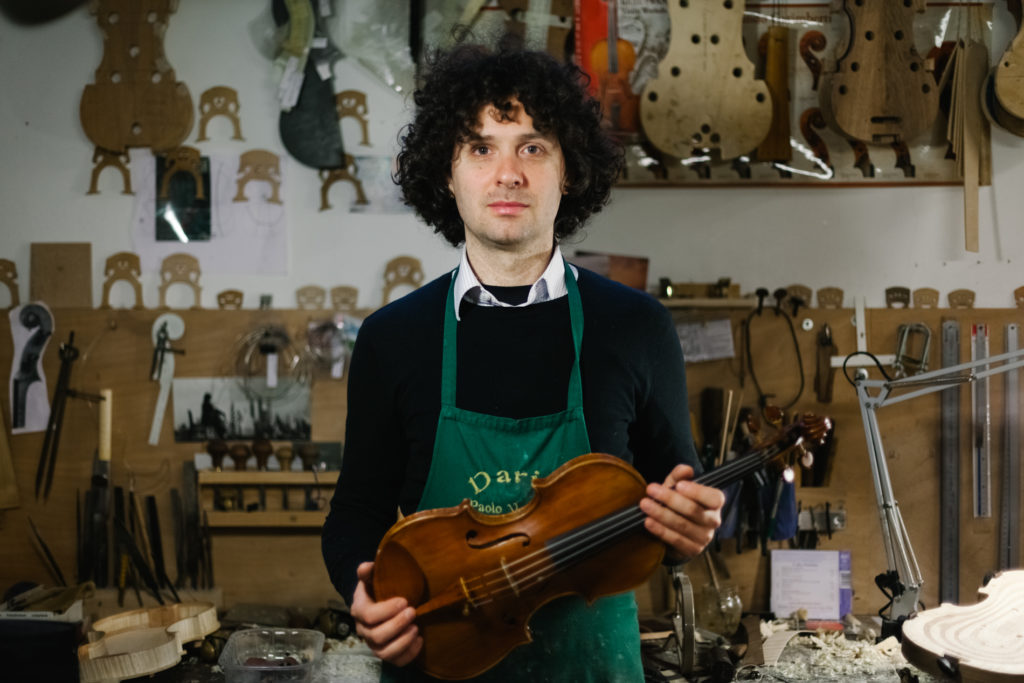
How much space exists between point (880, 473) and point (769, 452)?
91.5 inches

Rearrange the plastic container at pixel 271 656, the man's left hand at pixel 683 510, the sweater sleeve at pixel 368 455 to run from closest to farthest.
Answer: the man's left hand at pixel 683 510 → the sweater sleeve at pixel 368 455 → the plastic container at pixel 271 656

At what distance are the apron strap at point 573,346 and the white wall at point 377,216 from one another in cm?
235

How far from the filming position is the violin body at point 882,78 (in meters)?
4.04

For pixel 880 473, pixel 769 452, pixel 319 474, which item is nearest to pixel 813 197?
pixel 880 473

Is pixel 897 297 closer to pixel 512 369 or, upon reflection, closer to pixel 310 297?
pixel 310 297

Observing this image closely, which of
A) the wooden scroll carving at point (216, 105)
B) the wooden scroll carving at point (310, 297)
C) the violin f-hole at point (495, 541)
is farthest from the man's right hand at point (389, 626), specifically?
the wooden scroll carving at point (216, 105)

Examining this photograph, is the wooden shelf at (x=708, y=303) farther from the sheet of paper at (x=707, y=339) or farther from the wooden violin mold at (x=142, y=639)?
the wooden violin mold at (x=142, y=639)

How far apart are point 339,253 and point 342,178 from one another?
0.34 meters

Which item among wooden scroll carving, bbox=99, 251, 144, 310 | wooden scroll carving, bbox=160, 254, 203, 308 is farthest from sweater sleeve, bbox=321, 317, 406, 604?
wooden scroll carving, bbox=99, 251, 144, 310

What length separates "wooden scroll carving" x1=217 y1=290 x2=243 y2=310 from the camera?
4.16 m

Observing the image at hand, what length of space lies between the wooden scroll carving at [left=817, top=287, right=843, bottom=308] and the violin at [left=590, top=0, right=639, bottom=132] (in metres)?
1.12

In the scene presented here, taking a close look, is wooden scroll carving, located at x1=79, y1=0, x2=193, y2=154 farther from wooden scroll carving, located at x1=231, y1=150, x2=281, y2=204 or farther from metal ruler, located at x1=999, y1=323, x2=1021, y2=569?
metal ruler, located at x1=999, y1=323, x2=1021, y2=569

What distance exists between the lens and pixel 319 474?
13.1 feet

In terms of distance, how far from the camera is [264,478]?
156 inches
